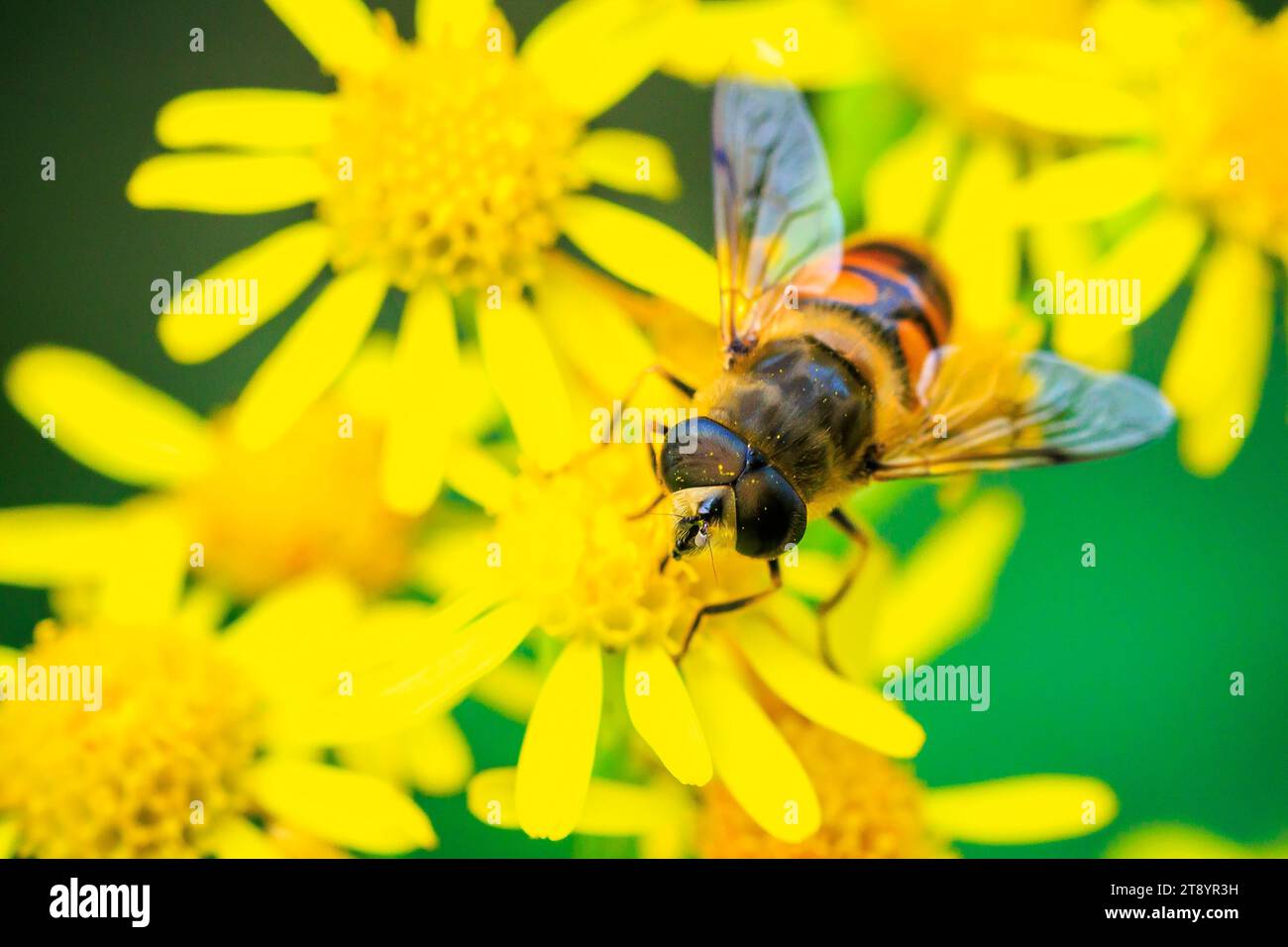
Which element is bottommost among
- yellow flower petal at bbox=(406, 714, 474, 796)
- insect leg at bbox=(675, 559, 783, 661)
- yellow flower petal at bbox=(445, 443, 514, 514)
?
yellow flower petal at bbox=(406, 714, 474, 796)

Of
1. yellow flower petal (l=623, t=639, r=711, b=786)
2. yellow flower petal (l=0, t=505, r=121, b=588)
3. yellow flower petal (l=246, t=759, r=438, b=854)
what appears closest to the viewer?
yellow flower petal (l=623, t=639, r=711, b=786)

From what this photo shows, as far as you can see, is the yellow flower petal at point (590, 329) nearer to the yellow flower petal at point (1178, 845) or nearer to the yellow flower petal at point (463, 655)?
the yellow flower petal at point (463, 655)

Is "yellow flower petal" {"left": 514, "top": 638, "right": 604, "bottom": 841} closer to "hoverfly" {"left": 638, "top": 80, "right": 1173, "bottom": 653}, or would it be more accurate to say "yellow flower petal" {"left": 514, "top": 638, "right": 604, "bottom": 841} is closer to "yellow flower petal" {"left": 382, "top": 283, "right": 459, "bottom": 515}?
"hoverfly" {"left": 638, "top": 80, "right": 1173, "bottom": 653}

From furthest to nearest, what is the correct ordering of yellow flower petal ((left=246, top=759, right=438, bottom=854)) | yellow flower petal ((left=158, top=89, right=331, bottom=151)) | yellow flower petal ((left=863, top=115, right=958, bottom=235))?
yellow flower petal ((left=863, top=115, right=958, bottom=235)) < yellow flower petal ((left=158, top=89, right=331, bottom=151)) < yellow flower petal ((left=246, top=759, right=438, bottom=854))

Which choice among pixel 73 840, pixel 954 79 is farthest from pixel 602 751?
pixel 954 79

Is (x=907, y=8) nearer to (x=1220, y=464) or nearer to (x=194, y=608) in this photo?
(x=1220, y=464)

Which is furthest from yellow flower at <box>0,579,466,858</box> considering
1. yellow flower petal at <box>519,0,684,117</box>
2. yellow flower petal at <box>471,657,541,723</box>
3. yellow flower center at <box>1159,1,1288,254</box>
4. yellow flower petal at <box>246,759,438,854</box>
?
yellow flower center at <box>1159,1,1288,254</box>

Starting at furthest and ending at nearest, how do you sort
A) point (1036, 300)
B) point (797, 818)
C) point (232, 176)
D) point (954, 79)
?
point (954, 79) < point (1036, 300) < point (232, 176) < point (797, 818)
